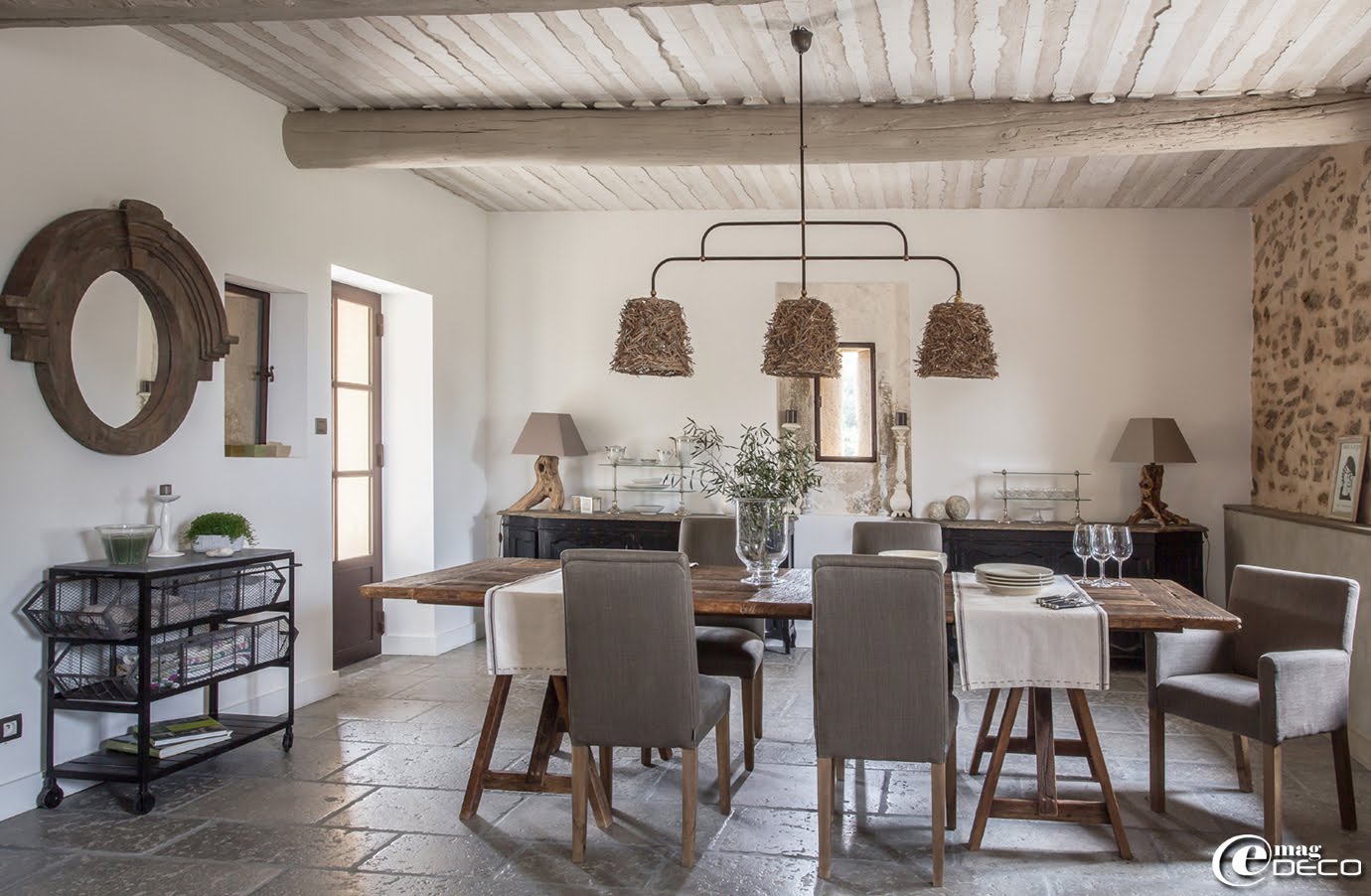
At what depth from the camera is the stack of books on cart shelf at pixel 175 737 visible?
3.64 meters

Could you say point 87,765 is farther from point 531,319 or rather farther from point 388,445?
point 531,319

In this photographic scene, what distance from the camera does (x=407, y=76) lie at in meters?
4.38

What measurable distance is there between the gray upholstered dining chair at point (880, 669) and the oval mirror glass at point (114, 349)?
2.72 meters

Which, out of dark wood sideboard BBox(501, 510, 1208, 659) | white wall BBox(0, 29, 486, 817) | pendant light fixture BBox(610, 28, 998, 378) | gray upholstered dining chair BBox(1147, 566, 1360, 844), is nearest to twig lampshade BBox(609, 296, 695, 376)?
pendant light fixture BBox(610, 28, 998, 378)

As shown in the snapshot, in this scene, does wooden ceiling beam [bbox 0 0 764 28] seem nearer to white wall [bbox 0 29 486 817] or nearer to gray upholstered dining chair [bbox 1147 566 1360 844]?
white wall [bbox 0 29 486 817]

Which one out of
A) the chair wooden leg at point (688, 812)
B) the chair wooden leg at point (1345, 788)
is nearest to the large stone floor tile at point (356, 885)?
the chair wooden leg at point (688, 812)

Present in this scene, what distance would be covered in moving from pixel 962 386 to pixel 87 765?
16.3 ft

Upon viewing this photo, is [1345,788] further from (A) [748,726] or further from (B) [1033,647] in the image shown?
(A) [748,726]

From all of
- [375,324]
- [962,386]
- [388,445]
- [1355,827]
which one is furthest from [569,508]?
[1355,827]

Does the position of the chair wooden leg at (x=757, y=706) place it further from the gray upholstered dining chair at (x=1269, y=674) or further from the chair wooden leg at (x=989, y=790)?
the gray upholstered dining chair at (x=1269, y=674)

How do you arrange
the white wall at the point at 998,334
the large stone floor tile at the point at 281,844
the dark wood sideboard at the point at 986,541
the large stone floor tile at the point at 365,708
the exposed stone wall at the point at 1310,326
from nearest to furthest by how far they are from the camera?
1. the large stone floor tile at the point at 281,844
2. the exposed stone wall at the point at 1310,326
3. the large stone floor tile at the point at 365,708
4. the dark wood sideboard at the point at 986,541
5. the white wall at the point at 998,334

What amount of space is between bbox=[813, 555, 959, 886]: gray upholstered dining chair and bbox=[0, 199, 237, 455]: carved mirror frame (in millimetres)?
2670

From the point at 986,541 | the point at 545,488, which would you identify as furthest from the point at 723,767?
the point at 545,488

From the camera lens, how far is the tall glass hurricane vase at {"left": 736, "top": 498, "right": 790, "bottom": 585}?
12.1 ft
